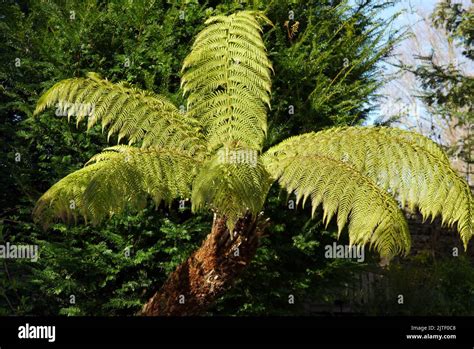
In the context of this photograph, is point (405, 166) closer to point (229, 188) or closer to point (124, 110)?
point (229, 188)

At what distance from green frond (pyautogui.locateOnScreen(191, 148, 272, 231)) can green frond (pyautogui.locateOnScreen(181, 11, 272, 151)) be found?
1.88 ft

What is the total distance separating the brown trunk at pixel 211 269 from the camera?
4.21 m

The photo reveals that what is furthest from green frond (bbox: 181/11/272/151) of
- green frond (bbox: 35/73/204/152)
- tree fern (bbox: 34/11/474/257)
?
green frond (bbox: 35/73/204/152)

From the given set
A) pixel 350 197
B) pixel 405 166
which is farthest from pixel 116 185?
pixel 405 166

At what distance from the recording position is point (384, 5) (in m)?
6.32

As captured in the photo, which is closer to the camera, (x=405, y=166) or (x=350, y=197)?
(x=350, y=197)

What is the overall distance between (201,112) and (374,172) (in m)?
1.32

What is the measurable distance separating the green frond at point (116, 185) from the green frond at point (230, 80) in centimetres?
41

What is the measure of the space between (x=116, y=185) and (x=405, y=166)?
5.85 feet

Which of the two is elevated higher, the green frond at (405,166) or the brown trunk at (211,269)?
the green frond at (405,166)

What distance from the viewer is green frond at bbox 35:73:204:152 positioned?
4.38m

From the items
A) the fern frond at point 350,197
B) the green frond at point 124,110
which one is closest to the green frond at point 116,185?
the green frond at point 124,110

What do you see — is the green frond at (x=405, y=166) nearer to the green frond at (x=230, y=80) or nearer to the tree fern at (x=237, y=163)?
the tree fern at (x=237, y=163)

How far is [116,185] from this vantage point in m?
3.98
